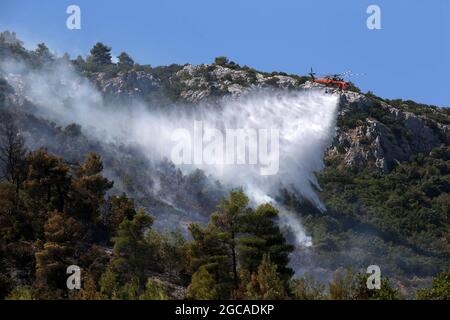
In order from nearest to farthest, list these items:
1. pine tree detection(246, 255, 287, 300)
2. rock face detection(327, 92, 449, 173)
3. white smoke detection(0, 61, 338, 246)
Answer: pine tree detection(246, 255, 287, 300)
white smoke detection(0, 61, 338, 246)
rock face detection(327, 92, 449, 173)

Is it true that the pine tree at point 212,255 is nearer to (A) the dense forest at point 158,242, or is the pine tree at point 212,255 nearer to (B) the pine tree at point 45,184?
(A) the dense forest at point 158,242

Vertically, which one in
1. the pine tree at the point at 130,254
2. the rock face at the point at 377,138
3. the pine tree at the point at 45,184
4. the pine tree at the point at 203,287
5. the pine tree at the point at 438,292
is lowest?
the pine tree at the point at 438,292

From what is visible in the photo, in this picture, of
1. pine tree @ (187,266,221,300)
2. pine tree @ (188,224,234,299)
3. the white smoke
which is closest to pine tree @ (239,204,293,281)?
pine tree @ (188,224,234,299)

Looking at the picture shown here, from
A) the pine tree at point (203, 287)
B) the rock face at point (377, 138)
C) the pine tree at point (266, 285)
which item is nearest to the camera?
the pine tree at point (266, 285)

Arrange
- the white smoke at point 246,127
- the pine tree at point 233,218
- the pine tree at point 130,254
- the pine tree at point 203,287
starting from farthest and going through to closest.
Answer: the white smoke at point 246,127, the pine tree at point 130,254, the pine tree at point 233,218, the pine tree at point 203,287

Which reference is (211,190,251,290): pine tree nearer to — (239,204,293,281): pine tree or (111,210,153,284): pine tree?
(239,204,293,281): pine tree

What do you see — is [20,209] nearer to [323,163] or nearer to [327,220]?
[327,220]

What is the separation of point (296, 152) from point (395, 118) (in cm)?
3004

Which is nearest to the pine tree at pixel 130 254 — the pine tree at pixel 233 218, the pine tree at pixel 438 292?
the pine tree at pixel 233 218

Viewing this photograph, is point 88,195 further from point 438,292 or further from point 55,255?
point 438,292

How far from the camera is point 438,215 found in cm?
17450

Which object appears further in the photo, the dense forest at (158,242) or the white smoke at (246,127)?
the white smoke at (246,127)

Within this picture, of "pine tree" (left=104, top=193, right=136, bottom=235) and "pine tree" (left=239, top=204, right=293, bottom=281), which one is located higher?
"pine tree" (left=104, top=193, right=136, bottom=235)
